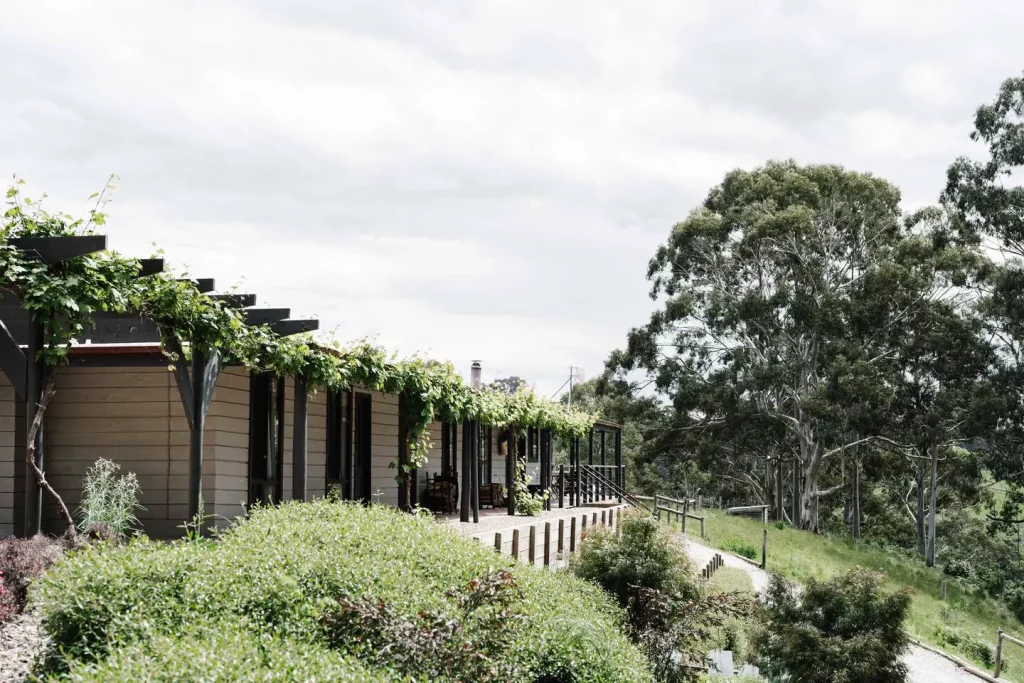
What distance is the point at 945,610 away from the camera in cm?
2581

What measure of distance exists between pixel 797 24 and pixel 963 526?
42.3 meters

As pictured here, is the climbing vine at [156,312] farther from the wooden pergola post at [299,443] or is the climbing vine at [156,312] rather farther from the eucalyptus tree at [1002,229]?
the eucalyptus tree at [1002,229]

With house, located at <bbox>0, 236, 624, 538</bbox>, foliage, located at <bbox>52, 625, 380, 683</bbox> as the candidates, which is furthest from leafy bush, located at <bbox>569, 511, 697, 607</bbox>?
foliage, located at <bbox>52, 625, 380, 683</bbox>

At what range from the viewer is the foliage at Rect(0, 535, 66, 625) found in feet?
24.3

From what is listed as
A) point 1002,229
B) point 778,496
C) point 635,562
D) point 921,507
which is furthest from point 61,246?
point 921,507

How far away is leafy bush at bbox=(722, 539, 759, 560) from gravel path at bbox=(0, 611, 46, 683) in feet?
62.5

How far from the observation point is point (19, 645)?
22.9 feet

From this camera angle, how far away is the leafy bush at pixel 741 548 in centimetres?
2425

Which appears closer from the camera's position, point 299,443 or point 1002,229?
point 299,443

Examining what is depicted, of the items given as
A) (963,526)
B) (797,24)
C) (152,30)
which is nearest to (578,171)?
(797,24)

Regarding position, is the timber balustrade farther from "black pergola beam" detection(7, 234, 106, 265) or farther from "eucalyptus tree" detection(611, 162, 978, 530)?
"eucalyptus tree" detection(611, 162, 978, 530)

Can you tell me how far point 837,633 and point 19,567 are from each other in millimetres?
8576

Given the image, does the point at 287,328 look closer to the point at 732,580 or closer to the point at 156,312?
the point at 156,312

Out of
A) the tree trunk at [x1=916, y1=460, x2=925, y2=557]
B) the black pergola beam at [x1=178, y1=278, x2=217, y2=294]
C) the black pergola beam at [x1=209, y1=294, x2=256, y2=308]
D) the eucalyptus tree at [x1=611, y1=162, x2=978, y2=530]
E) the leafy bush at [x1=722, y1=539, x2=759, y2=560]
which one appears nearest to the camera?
the black pergola beam at [x1=178, y1=278, x2=217, y2=294]
